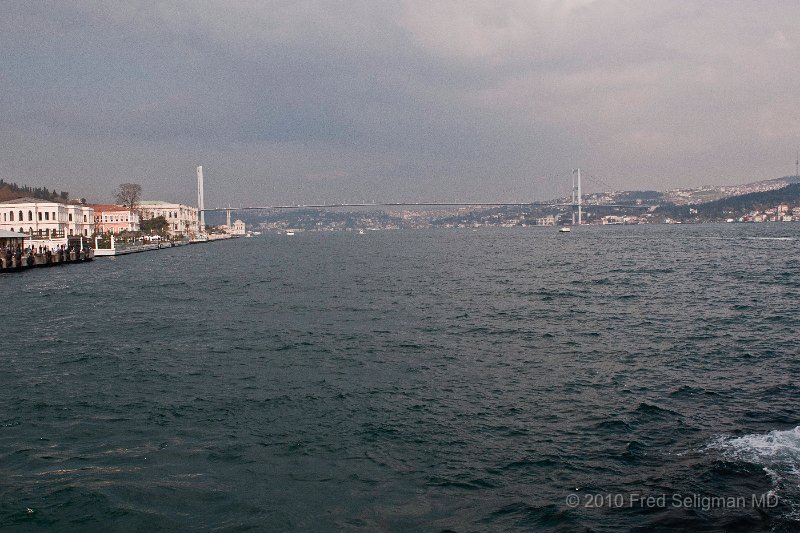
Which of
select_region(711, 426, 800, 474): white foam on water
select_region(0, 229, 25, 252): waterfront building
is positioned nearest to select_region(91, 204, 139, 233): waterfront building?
select_region(0, 229, 25, 252): waterfront building

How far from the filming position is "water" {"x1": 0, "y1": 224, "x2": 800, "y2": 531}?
5.25m

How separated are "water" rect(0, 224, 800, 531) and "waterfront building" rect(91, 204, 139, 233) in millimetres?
67920

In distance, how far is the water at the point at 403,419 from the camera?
525 cm

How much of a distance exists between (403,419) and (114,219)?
80787mm

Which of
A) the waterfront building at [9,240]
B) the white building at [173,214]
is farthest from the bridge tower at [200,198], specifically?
the waterfront building at [9,240]

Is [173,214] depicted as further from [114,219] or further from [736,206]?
[736,206]

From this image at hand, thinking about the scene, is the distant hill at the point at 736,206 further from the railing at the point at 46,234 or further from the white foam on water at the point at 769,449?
the white foam on water at the point at 769,449

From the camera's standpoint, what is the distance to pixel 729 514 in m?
4.98

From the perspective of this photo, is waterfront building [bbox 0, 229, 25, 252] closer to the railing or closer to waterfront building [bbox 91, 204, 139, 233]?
the railing

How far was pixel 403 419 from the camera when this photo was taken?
24.4ft

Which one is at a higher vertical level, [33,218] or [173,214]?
[173,214]

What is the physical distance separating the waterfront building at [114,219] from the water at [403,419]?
6792 cm

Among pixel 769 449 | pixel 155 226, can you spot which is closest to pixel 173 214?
pixel 155 226

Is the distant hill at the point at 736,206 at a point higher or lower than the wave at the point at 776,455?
higher
